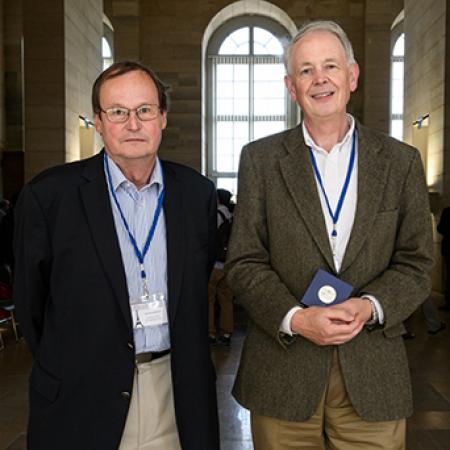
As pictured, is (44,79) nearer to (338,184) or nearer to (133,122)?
(133,122)

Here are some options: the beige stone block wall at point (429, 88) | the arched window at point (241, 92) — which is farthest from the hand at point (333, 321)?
the arched window at point (241, 92)

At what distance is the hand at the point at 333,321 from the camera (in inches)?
76.6

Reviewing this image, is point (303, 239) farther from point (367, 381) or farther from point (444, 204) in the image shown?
point (444, 204)

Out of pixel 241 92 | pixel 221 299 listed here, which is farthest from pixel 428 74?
pixel 241 92

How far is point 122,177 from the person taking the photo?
2.24 m

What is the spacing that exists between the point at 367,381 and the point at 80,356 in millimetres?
982

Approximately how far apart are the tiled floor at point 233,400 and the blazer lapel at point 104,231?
107 inches

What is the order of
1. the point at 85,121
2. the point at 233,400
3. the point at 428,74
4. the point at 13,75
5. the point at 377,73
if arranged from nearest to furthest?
the point at 233,400, the point at 428,74, the point at 85,121, the point at 377,73, the point at 13,75

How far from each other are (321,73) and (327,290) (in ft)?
2.43

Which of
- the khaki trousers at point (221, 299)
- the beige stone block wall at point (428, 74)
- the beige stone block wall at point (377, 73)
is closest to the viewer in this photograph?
the khaki trousers at point (221, 299)

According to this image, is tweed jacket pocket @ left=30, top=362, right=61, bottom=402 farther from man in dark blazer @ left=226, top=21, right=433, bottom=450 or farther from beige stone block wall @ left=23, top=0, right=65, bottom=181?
beige stone block wall @ left=23, top=0, right=65, bottom=181

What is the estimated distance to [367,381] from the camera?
210 cm

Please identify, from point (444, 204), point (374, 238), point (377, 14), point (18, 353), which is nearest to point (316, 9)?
point (377, 14)

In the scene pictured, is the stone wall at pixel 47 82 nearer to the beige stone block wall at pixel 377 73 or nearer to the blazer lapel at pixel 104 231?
the beige stone block wall at pixel 377 73
